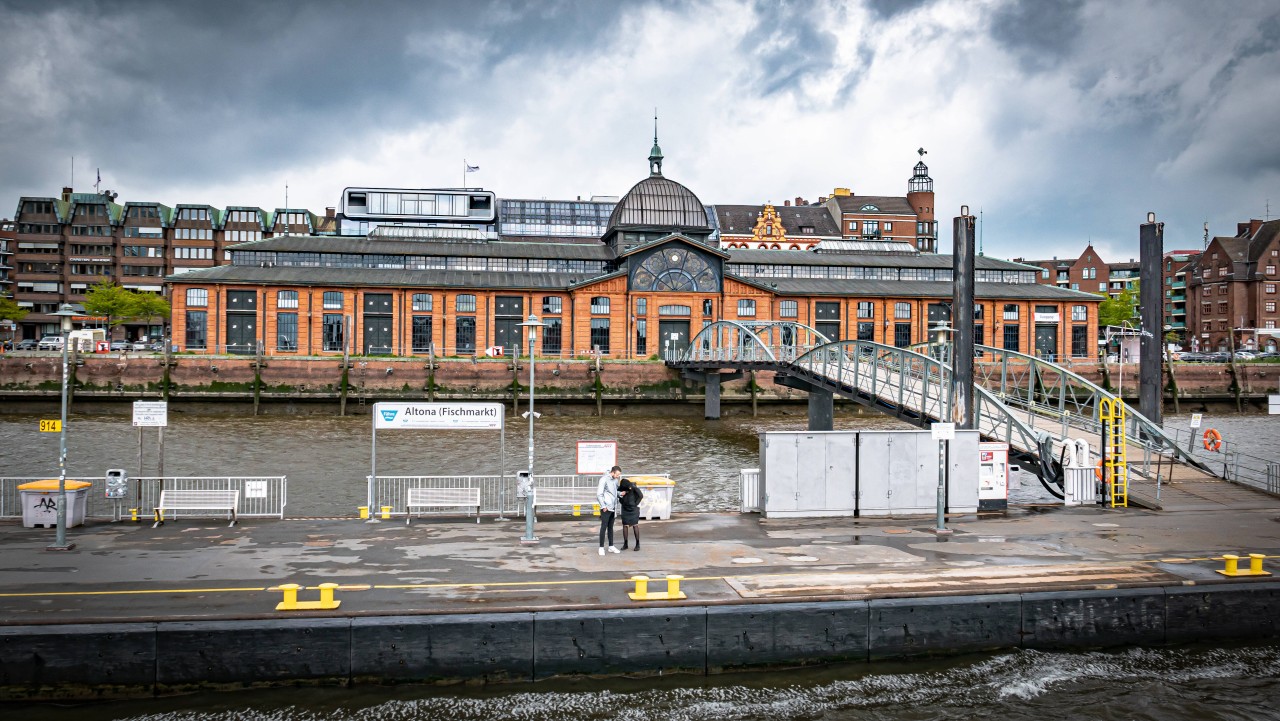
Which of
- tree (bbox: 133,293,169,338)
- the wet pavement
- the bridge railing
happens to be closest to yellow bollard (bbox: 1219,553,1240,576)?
the wet pavement

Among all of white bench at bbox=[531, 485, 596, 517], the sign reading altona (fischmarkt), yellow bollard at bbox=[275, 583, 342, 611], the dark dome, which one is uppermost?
the dark dome

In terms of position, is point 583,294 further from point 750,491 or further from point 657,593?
point 657,593

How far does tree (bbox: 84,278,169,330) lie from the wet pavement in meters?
86.1

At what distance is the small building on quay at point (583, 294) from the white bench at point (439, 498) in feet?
157

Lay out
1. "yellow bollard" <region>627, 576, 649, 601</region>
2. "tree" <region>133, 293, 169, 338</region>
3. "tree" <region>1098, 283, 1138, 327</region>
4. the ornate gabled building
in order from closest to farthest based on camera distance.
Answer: "yellow bollard" <region>627, 576, 649, 601</region>
"tree" <region>133, 293, 169, 338</region>
the ornate gabled building
"tree" <region>1098, 283, 1138, 327</region>

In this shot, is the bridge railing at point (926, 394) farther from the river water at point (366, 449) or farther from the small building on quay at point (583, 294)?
the small building on quay at point (583, 294)

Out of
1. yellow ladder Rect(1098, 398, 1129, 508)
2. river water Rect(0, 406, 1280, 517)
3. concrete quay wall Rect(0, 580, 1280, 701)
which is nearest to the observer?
concrete quay wall Rect(0, 580, 1280, 701)

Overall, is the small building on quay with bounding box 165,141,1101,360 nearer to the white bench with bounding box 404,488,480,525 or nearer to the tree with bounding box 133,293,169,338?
the tree with bounding box 133,293,169,338

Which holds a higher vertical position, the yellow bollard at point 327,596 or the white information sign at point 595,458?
the white information sign at point 595,458

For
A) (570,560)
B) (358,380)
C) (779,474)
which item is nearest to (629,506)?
(570,560)

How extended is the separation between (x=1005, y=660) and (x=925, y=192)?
12294cm

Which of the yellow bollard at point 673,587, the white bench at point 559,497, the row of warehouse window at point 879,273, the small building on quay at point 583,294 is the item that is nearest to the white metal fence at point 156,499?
the white bench at point 559,497

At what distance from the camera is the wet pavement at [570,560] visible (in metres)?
14.0

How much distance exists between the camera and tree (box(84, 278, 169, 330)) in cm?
9312
